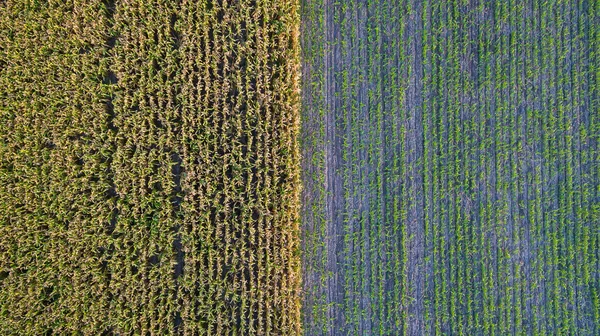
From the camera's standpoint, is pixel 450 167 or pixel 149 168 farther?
pixel 450 167

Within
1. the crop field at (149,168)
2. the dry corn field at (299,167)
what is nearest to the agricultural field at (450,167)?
the dry corn field at (299,167)

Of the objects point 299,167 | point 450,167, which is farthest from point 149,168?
point 450,167

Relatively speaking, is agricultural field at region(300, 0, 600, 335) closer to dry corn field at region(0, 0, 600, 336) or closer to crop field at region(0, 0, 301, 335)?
dry corn field at region(0, 0, 600, 336)

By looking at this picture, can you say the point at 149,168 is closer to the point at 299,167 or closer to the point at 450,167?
the point at 299,167

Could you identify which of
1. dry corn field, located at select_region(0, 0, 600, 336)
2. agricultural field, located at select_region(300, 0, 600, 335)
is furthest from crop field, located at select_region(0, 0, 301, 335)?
→ agricultural field, located at select_region(300, 0, 600, 335)

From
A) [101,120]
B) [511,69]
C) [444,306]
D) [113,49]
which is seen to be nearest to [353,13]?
[511,69]
